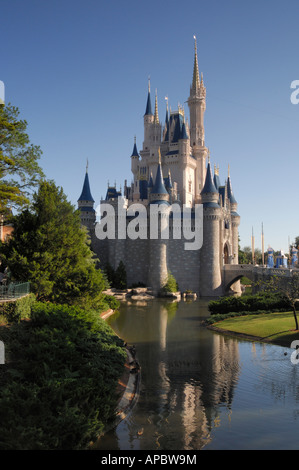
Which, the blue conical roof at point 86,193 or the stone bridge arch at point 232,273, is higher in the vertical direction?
the blue conical roof at point 86,193

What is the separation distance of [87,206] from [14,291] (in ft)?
121

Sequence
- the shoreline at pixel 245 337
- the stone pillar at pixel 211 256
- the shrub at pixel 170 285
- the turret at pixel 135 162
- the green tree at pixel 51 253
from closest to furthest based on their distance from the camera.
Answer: the green tree at pixel 51 253
the shoreline at pixel 245 337
the shrub at pixel 170 285
the stone pillar at pixel 211 256
the turret at pixel 135 162

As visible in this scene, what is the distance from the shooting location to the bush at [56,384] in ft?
27.9

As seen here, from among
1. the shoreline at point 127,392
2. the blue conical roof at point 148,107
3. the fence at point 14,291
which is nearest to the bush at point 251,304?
the shoreline at point 127,392

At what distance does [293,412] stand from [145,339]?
11.6m

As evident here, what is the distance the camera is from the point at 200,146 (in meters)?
61.7

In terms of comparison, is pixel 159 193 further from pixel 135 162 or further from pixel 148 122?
pixel 148 122

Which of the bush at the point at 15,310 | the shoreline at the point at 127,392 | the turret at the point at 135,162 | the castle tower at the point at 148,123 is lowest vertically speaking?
the shoreline at the point at 127,392

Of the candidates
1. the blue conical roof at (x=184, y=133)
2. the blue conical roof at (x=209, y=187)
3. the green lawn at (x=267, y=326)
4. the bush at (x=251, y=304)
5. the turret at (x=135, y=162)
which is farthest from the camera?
the turret at (x=135, y=162)

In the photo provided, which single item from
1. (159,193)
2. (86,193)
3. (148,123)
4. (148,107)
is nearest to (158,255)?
(159,193)

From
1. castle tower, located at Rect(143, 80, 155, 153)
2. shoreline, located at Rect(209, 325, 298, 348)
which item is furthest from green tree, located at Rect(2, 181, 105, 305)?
castle tower, located at Rect(143, 80, 155, 153)

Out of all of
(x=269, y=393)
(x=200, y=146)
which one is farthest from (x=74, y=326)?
(x=200, y=146)

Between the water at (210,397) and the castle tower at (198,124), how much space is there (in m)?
41.7

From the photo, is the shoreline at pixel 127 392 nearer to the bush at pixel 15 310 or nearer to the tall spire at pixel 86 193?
the bush at pixel 15 310
